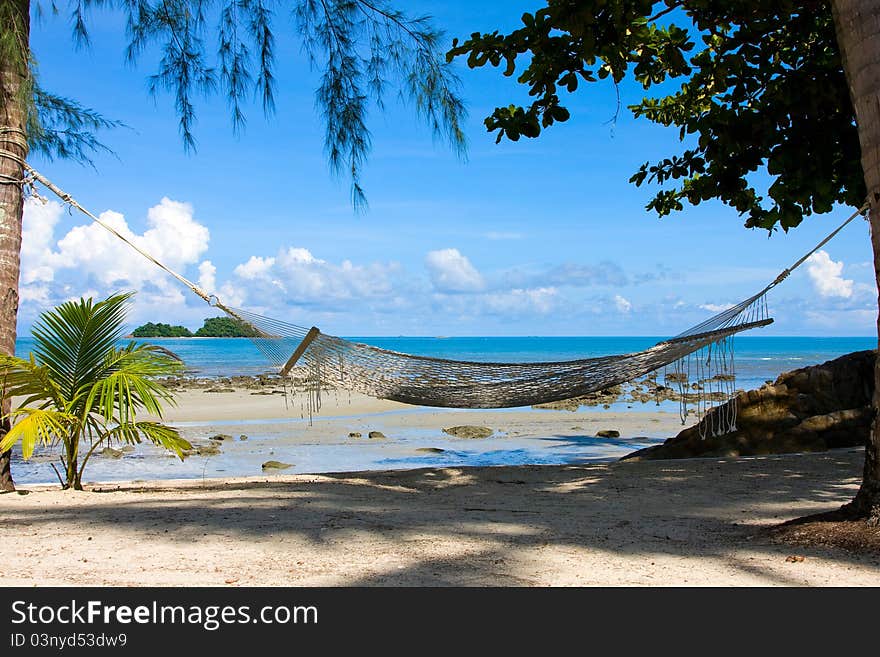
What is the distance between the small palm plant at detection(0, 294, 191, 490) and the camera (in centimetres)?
295

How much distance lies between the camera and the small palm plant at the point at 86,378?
2949mm

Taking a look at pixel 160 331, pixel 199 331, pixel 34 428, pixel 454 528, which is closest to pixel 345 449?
pixel 34 428

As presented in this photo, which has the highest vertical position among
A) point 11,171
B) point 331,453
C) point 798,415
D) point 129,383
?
point 11,171

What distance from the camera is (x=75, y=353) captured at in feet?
10.4

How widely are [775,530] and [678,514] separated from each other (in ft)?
1.53

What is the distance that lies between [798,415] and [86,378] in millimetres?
4330

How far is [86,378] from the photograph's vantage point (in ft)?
10.4

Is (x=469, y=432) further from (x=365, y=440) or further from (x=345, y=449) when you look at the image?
(x=345, y=449)

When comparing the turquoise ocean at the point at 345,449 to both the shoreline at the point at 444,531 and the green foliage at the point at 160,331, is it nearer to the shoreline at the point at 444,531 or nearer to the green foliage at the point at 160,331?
the shoreline at the point at 444,531

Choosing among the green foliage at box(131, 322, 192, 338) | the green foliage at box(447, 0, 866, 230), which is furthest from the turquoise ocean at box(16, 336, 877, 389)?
the green foliage at box(447, 0, 866, 230)

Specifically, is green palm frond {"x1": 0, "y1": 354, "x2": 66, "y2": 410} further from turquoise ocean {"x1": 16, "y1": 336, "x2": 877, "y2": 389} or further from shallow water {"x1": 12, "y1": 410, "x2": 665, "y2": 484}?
turquoise ocean {"x1": 16, "y1": 336, "x2": 877, "y2": 389}

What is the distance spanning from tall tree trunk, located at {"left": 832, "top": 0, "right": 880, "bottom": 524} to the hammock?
4.33ft

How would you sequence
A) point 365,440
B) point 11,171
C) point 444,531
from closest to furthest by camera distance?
point 444,531 → point 11,171 → point 365,440
